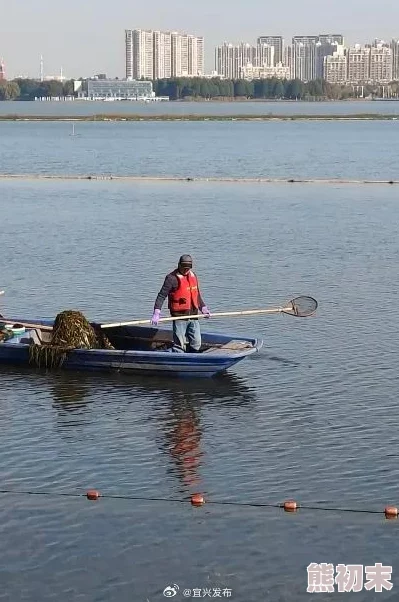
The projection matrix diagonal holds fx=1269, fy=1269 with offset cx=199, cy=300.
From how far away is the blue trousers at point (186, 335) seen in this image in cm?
2181

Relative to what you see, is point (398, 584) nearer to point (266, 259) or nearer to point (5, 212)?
point (266, 259)

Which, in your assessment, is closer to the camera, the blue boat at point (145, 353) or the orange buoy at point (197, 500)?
the orange buoy at point (197, 500)

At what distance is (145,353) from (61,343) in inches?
63.4

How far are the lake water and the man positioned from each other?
738 millimetres

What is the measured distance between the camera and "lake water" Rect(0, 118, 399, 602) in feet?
45.5

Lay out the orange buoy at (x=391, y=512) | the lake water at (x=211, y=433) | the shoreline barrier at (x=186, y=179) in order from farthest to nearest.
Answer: the shoreline barrier at (x=186, y=179) < the orange buoy at (x=391, y=512) < the lake water at (x=211, y=433)

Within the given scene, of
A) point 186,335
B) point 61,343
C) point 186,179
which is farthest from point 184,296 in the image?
point 186,179

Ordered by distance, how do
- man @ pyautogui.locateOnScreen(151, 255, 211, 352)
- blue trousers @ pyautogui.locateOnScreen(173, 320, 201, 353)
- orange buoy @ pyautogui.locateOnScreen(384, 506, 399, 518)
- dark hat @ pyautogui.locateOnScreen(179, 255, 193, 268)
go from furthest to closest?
blue trousers @ pyautogui.locateOnScreen(173, 320, 201, 353) → man @ pyautogui.locateOnScreen(151, 255, 211, 352) → dark hat @ pyautogui.locateOnScreen(179, 255, 193, 268) → orange buoy @ pyautogui.locateOnScreen(384, 506, 399, 518)

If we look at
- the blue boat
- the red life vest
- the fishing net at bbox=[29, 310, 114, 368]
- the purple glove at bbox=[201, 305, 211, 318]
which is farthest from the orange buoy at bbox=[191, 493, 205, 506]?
the fishing net at bbox=[29, 310, 114, 368]

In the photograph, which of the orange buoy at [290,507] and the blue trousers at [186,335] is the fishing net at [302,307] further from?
the orange buoy at [290,507]

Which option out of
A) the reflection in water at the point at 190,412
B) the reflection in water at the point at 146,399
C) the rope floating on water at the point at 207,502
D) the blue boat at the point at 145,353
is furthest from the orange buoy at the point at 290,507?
the blue boat at the point at 145,353

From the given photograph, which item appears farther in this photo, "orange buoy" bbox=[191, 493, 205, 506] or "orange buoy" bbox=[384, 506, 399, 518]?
"orange buoy" bbox=[191, 493, 205, 506]

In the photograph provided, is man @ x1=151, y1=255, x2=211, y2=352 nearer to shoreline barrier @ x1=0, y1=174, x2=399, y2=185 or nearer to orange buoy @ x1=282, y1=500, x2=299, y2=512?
orange buoy @ x1=282, y1=500, x2=299, y2=512

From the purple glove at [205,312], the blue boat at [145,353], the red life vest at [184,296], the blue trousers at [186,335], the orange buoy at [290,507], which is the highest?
the red life vest at [184,296]
